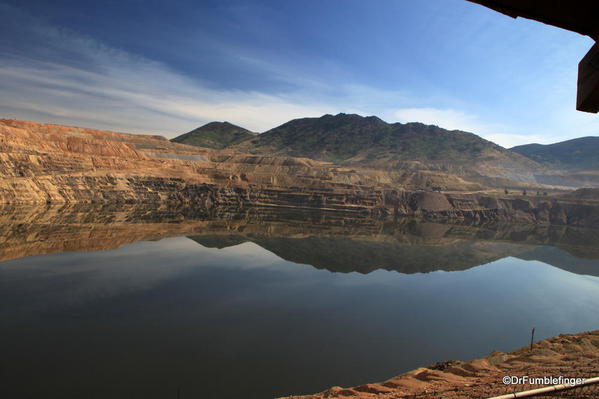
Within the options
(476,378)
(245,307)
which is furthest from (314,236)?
(476,378)

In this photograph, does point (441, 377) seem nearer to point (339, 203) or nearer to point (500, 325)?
point (500, 325)

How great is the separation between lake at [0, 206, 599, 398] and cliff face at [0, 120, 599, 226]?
68.0ft

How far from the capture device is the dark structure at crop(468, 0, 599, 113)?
10.6ft

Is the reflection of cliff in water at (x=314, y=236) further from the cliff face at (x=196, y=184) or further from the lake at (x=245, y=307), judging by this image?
the cliff face at (x=196, y=184)

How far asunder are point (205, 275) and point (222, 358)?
15.4 m

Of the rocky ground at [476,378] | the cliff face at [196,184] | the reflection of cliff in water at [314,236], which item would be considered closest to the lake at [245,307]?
the reflection of cliff in water at [314,236]

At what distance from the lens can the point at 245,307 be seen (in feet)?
74.6

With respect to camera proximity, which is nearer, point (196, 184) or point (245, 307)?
point (245, 307)

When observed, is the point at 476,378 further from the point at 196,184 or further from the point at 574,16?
the point at 196,184

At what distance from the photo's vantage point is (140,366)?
14.7 metres

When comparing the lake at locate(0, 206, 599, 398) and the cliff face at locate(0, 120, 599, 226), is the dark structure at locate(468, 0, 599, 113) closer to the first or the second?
the lake at locate(0, 206, 599, 398)

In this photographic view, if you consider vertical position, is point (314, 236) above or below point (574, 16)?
below

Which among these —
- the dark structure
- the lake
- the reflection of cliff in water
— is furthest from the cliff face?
the dark structure

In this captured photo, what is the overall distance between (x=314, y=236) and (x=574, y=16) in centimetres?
5183
